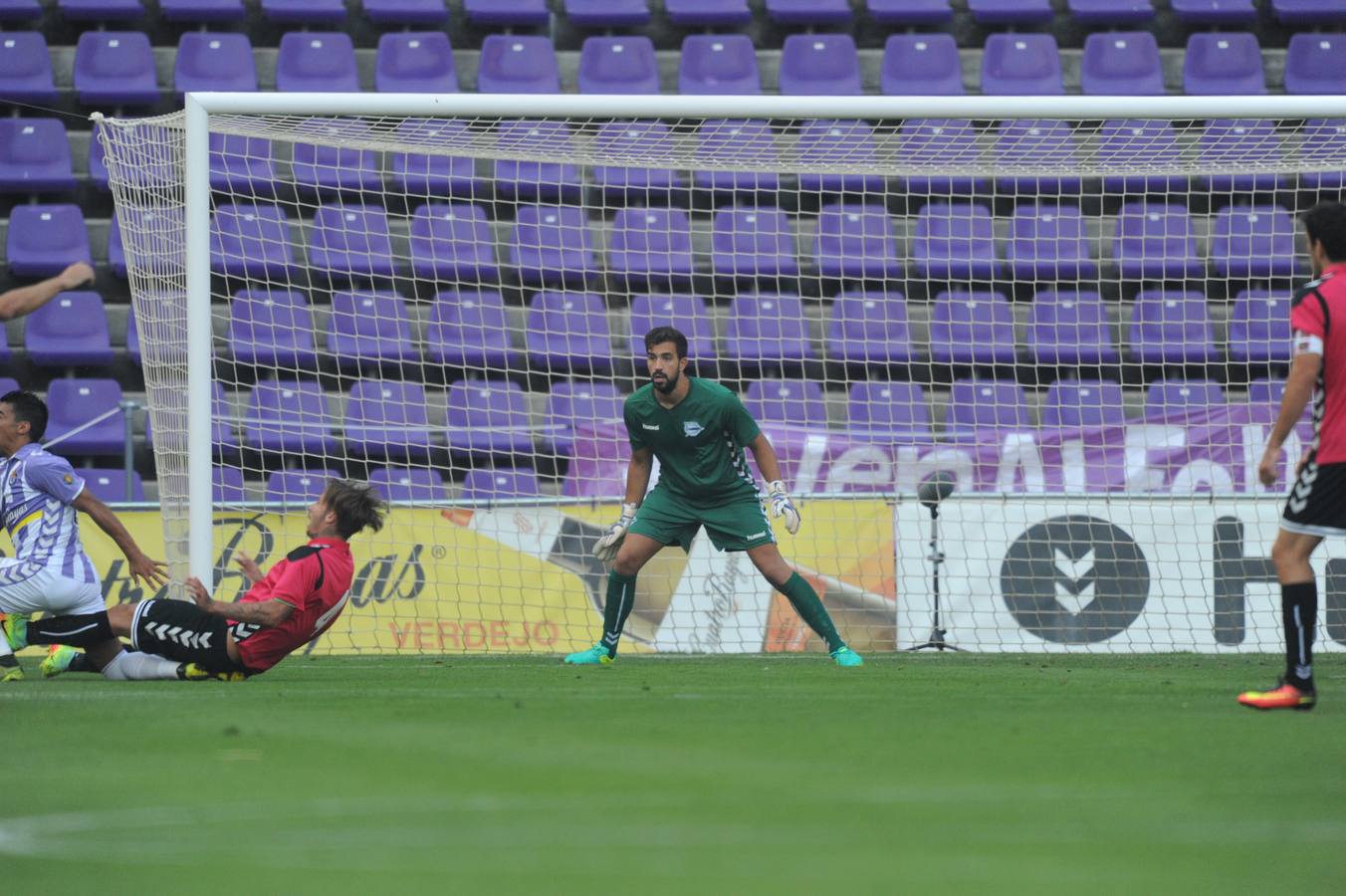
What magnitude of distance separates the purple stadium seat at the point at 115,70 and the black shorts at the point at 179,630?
30.7ft

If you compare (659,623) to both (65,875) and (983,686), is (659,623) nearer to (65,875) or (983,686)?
(983,686)

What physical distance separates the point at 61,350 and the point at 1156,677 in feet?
34.5

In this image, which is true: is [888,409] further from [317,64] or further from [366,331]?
[317,64]

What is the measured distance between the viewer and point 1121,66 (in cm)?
1612

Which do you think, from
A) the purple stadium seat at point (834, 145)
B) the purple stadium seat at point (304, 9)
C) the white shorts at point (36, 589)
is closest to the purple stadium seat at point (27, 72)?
the purple stadium seat at point (304, 9)

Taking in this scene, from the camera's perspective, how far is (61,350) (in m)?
14.5

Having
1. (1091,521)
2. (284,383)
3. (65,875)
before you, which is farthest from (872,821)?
(284,383)

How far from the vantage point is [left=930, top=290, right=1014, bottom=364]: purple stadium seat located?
1351 centimetres

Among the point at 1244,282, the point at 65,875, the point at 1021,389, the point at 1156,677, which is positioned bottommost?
the point at 1156,677

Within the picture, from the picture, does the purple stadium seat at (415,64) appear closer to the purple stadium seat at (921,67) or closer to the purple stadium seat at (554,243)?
the purple stadium seat at (554,243)

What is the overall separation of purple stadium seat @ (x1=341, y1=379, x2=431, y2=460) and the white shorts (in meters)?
4.03

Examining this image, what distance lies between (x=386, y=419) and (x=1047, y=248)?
224 inches

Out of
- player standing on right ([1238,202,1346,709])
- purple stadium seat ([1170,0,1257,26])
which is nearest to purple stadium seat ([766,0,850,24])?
purple stadium seat ([1170,0,1257,26])

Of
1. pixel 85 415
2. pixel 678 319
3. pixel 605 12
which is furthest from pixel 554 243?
pixel 85 415
